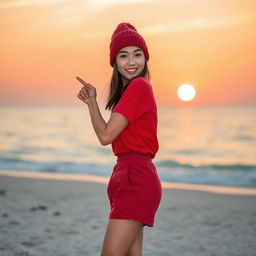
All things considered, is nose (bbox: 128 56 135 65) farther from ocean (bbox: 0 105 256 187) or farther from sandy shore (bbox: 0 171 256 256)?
ocean (bbox: 0 105 256 187)

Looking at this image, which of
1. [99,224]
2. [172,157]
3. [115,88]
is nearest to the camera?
[115,88]

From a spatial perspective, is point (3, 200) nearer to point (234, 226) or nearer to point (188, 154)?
Result: point (234, 226)

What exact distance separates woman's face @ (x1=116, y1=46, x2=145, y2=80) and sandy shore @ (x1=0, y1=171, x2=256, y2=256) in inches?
112

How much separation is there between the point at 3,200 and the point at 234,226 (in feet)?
12.8

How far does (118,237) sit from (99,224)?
12.8 ft

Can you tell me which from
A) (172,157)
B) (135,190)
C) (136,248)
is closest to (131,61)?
(135,190)

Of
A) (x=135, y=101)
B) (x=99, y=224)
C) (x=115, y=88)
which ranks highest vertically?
(x=115, y=88)

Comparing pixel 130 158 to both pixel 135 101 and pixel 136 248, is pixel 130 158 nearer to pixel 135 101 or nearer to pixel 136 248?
pixel 135 101

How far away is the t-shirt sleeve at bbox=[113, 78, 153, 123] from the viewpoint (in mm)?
2588

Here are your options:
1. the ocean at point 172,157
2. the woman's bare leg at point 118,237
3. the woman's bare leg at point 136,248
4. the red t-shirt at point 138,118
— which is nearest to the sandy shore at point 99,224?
the woman's bare leg at point 136,248

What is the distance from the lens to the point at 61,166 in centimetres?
1639

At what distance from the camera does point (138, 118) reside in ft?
8.68

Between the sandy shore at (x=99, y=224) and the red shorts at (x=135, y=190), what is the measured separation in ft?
8.61

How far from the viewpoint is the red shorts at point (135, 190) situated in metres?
2.57
